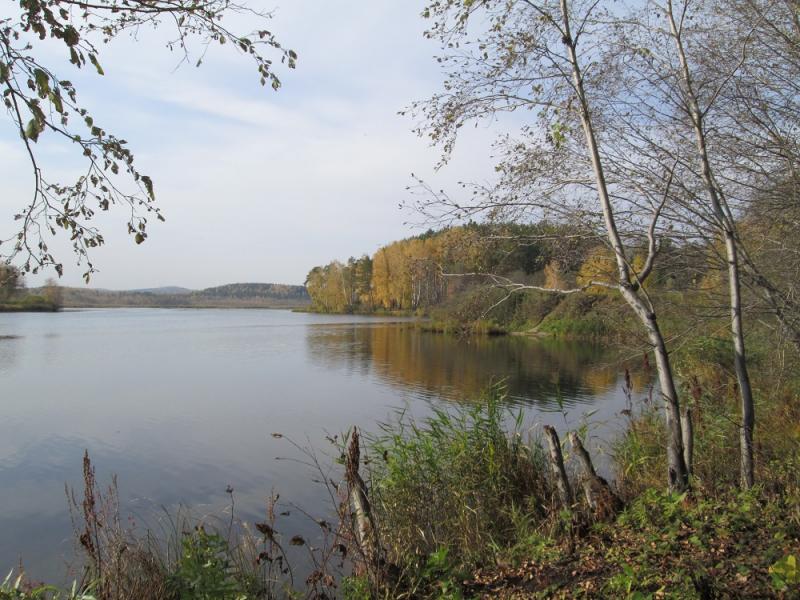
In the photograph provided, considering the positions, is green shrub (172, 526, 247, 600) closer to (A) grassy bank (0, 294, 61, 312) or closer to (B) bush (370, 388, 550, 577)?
(B) bush (370, 388, 550, 577)

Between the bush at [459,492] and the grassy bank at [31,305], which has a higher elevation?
the grassy bank at [31,305]

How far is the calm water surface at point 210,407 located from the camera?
8430 millimetres

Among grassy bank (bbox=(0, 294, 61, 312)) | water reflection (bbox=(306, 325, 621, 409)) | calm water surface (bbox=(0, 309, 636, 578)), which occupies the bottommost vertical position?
calm water surface (bbox=(0, 309, 636, 578))

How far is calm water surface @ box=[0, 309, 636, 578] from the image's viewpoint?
8430mm

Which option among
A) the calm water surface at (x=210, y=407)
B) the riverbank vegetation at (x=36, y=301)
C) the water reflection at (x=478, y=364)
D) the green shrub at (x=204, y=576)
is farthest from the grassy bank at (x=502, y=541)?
the riverbank vegetation at (x=36, y=301)

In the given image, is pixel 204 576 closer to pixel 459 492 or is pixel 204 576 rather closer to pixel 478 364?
pixel 459 492

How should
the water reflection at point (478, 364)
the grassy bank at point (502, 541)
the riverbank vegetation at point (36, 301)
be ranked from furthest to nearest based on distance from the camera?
1. the riverbank vegetation at point (36, 301)
2. the water reflection at point (478, 364)
3. the grassy bank at point (502, 541)

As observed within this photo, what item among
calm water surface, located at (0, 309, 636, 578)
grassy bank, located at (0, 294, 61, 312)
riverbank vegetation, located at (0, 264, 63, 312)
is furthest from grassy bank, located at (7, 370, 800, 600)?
grassy bank, located at (0, 294, 61, 312)

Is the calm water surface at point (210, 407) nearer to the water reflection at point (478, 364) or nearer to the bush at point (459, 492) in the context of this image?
the water reflection at point (478, 364)

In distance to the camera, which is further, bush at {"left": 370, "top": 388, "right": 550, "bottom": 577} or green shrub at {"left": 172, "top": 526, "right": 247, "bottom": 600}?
bush at {"left": 370, "top": 388, "right": 550, "bottom": 577}

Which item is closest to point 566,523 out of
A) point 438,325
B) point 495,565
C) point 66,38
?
point 495,565

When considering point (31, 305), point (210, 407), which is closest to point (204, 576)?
point (210, 407)

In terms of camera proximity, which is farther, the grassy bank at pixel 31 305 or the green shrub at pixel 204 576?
the grassy bank at pixel 31 305

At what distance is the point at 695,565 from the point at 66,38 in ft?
14.0
